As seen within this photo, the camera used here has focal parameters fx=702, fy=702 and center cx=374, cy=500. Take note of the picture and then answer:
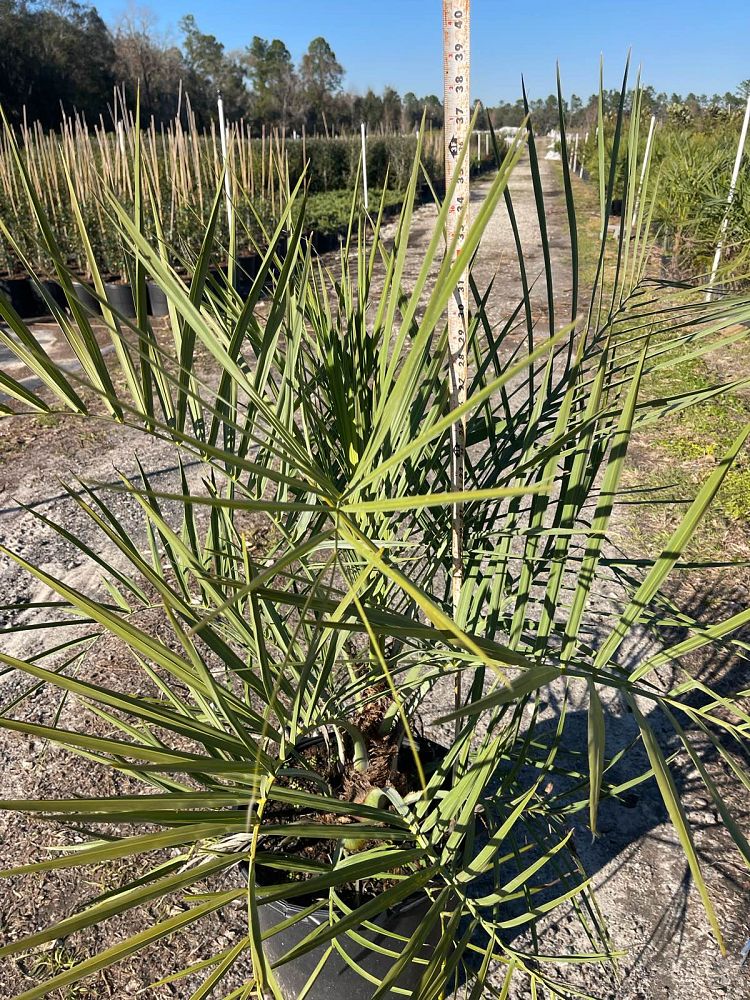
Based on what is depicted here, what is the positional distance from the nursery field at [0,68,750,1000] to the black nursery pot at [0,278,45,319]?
321 centimetres

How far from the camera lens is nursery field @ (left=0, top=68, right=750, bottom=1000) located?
43cm

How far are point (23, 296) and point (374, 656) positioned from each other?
518cm

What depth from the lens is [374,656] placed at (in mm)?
674

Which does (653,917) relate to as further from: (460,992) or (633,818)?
(460,992)

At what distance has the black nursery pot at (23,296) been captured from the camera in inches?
189

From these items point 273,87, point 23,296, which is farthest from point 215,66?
point 23,296

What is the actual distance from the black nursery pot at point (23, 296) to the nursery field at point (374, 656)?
10.5ft

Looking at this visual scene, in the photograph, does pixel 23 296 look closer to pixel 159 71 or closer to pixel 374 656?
pixel 374 656

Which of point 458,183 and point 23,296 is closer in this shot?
point 458,183

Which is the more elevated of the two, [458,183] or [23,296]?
[458,183]

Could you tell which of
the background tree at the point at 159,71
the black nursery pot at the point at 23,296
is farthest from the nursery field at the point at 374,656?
the background tree at the point at 159,71

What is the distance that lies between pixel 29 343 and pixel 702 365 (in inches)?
157

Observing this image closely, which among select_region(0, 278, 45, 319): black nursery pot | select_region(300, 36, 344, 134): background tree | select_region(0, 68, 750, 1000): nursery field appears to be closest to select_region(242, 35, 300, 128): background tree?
select_region(300, 36, 344, 134): background tree

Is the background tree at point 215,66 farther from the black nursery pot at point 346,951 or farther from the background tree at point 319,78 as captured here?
the black nursery pot at point 346,951
